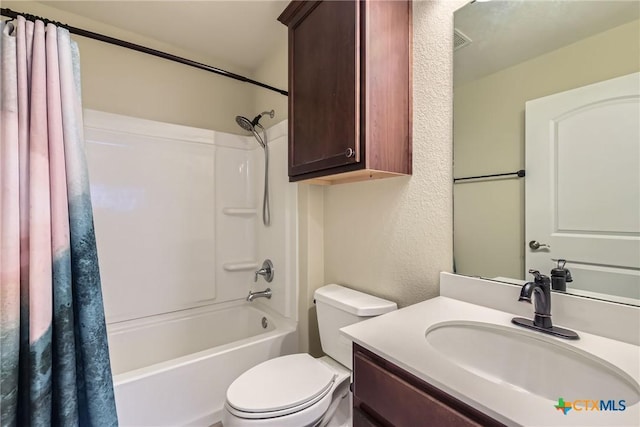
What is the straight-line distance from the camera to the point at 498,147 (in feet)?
3.39

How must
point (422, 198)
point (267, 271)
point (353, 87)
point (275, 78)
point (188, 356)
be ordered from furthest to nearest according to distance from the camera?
point (275, 78) < point (267, 271) < point (188, 356) < point (422, 198) < point (353, 87)

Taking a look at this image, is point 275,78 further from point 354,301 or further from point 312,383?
point 312,383

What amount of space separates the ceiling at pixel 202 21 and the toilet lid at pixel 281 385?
1996 millimetres

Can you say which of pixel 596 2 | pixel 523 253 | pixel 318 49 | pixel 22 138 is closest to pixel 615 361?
pixel 523 253

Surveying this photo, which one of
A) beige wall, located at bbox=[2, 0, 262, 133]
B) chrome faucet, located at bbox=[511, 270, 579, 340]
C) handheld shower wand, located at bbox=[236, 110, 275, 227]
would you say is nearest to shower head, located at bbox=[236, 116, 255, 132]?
handheld shower wand, located at bbox=[236, 110, 275, 227]

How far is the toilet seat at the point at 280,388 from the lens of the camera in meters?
1.03

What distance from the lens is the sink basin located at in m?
0.63

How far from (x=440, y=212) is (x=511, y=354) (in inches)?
21.1

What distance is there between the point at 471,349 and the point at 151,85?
95.3 inches

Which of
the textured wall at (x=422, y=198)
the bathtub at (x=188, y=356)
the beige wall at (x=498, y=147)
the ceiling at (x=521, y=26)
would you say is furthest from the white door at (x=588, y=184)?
the bathtub at (x=188, y=356)

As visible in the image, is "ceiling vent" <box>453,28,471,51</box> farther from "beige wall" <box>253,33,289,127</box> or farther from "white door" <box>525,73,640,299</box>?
"beige wall" <box>253,33,289,127</box>

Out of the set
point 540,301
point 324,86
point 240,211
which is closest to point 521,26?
point 324,86

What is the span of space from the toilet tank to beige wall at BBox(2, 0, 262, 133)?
5.41ft

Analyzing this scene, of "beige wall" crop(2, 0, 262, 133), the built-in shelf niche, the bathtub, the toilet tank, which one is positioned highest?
"beige wall" crop(2, 0, 262, 133)
